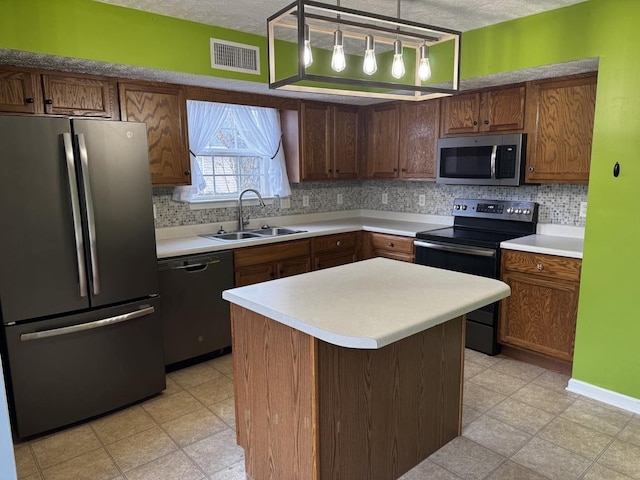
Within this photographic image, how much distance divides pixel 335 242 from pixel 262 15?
198 cm

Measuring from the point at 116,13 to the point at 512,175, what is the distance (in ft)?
9.73

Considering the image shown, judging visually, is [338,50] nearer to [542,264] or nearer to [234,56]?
[234,56]

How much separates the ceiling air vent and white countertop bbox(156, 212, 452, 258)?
1.29 m

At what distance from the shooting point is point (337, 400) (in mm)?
1795

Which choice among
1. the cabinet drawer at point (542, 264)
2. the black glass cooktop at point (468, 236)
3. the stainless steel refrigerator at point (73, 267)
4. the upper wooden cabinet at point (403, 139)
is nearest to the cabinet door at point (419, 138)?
the upper wooden cabinet at point (403, 139)

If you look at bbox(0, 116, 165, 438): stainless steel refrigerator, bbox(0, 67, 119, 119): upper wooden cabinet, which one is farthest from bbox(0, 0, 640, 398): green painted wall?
bbox(0, 116, 165, 438): stainless steel refrigerator

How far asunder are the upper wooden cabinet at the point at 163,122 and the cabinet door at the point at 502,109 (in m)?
2.39

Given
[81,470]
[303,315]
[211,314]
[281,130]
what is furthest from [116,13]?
[81,470]

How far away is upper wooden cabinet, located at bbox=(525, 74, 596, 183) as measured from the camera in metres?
3.06

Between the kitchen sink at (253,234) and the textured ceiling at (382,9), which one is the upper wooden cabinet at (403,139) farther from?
the kitchen sink at (253,234)

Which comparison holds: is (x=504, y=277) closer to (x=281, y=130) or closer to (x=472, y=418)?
(x=472, y=418)

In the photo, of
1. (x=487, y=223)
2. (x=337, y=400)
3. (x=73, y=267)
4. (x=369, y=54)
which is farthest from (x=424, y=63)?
(x=487, y=223)

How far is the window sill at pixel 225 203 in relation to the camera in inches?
150

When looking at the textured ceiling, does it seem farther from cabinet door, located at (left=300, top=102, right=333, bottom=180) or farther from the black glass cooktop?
the black glass cooktop
